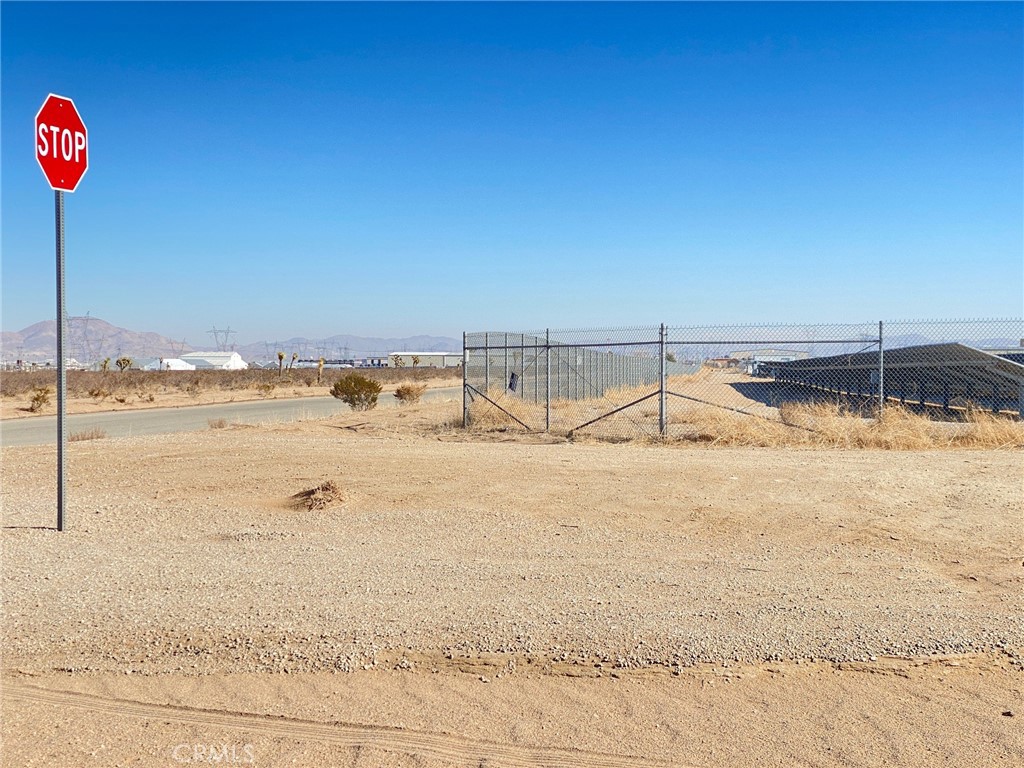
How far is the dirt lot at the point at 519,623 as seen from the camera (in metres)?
3.97

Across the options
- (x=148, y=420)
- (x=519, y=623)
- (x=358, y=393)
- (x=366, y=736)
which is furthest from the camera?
(x=148, y=420)

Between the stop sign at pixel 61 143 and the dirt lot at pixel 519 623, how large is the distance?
3116mm

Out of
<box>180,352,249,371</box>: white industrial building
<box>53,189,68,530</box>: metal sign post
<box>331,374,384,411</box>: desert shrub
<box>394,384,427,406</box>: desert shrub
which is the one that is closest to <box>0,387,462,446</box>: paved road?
<box>331,374,384,411</box>: desert shrub

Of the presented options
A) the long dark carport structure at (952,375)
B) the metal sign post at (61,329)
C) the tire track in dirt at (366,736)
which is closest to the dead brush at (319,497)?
the metal sign post at (61,329)

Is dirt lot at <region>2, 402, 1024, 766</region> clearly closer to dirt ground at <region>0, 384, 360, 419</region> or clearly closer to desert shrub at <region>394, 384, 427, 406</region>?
desert shrub at <region>394, 384, 427, 406</region>

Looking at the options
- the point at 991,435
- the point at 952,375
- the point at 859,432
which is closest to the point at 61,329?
the point at 859,432

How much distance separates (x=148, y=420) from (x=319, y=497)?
20248mm

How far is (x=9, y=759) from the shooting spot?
12.4 ft

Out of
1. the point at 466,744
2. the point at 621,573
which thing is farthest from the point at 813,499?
the point at 466,744

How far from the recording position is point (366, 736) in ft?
13.0

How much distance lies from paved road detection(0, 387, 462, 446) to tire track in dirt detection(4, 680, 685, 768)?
52.6 ft

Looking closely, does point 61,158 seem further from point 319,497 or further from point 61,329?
point 319,497

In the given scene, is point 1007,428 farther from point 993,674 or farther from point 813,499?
point 993,674

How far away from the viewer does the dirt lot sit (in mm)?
3973
